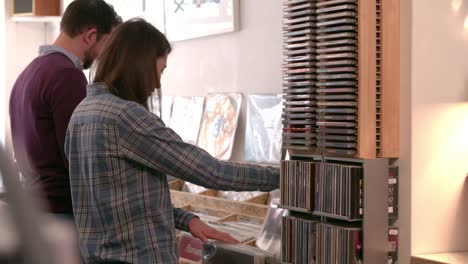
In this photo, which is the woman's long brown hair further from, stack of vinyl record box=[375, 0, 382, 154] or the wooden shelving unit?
the wooden shelving unit

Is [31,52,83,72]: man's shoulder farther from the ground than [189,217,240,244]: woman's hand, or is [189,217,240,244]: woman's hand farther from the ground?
[31,52,83,72]: man's shoulder

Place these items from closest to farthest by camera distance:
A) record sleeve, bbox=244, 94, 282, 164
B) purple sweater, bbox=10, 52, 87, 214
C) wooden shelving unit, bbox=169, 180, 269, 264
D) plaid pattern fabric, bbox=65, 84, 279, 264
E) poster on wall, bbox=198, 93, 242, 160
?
plaid pattern fabric, bbox=65, 84, 279, 264 → purple sweater, bbox=10, 52, 87, 214 → wooden shelving unit, bbox=169, 180, 269, 264 → record sleeve, bbox=244, 94, 282, 164 → poster on wall, bbox=198, 93, 242, 160

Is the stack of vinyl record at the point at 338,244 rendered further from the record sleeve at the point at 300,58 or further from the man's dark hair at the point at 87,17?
the man's dark hair at the point at 87,17

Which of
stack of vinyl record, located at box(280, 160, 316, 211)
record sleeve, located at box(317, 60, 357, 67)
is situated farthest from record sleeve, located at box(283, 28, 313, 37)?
stack of vinyl record, located at box(280, 160, 316, 211)

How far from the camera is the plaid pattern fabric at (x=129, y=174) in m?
1.91

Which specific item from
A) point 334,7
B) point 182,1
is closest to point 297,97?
point 334,7

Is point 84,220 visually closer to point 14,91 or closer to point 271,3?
point 14,91

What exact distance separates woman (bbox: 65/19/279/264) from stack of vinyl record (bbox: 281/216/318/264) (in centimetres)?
70

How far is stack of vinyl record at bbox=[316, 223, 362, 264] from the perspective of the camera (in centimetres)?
247

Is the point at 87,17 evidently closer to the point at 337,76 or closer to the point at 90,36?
the point at 90,36

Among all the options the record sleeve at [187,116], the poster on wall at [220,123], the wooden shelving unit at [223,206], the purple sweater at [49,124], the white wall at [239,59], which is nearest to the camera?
the purple sweater at [49,124]

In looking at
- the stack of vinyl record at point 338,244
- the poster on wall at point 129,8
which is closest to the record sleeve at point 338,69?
the stack of vinyl record at point 338,244

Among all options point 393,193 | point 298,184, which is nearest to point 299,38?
point 298,184

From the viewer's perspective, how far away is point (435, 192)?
102 inches
